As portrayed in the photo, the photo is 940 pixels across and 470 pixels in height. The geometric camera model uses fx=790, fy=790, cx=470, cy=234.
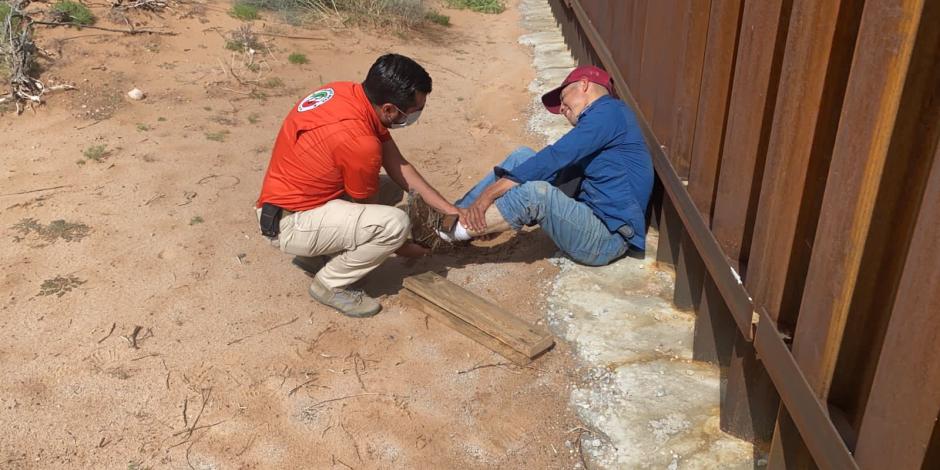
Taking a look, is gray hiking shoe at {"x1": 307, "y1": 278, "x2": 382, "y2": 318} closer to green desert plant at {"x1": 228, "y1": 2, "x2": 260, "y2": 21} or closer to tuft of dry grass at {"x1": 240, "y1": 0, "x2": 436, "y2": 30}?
green desert plant at {"x1": 228, "y1": 2, "x2": 260, "y2": 21}

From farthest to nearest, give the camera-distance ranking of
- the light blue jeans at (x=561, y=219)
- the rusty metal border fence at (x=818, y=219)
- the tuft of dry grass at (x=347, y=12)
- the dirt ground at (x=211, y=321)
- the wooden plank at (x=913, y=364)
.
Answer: the tuft of dry grass at (x=347, y=12) < the light blue jeans at (x=561, y=219) < the dirt ground at (x=211, y=321) < the rusty metal border fence at (x=818, y=219) < the wooden plank at (x=913, y=364)

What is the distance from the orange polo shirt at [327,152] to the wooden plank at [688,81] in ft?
4.81

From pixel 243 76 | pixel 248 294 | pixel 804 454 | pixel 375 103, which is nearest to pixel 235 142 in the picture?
pixel 243 76

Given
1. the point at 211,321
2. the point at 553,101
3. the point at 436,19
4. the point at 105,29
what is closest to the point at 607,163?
the point at 553,101

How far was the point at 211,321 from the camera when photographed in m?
3.97

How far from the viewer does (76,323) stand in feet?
12.9

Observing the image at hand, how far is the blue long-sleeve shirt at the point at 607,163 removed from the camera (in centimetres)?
415

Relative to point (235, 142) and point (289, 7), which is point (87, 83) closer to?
point (235, 142)

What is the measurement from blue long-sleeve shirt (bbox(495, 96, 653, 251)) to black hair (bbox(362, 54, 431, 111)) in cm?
76

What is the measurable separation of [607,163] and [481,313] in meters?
1.08

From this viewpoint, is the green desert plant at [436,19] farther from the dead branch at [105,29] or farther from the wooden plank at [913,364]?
the wooden plank at [913,364]

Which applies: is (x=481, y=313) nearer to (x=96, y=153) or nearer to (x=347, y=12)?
(x=96, y=153)

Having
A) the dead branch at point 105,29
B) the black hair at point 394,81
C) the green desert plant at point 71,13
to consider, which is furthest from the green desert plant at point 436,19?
the black hair at point 394,81

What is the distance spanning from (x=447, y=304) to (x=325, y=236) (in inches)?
27.1
